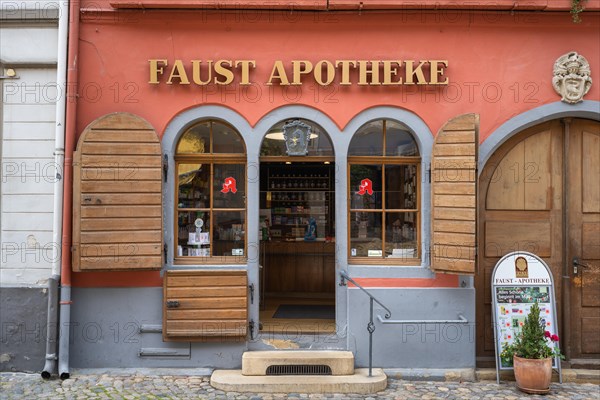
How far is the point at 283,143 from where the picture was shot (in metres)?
6.27

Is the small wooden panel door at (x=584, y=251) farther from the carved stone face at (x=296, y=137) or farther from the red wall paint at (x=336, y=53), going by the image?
the carved stone face at (x=296, y=137)

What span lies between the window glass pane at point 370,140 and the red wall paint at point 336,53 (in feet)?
0.85

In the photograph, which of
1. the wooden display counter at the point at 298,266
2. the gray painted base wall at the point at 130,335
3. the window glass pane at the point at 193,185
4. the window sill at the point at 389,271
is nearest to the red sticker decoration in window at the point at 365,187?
the window sill at the point at 389,271

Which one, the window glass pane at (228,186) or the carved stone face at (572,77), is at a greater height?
the carved stone face at (572,77)

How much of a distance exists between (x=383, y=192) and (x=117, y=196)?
3.21 meters

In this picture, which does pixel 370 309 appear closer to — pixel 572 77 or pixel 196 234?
pixel 196 234

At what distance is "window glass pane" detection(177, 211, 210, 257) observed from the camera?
629 centimetres

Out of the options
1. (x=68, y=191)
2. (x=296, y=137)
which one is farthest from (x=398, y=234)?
(x=68, y=191)

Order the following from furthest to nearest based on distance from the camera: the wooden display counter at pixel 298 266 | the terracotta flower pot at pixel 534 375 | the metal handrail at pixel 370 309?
the wooden display counter at pixel 298 266 → the metal handrail at pixel 370 309 → the terracotta flower pot at pixel 534 375

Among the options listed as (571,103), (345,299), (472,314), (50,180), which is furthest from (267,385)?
(571,103)

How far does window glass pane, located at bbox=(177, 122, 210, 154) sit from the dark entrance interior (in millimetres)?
1378

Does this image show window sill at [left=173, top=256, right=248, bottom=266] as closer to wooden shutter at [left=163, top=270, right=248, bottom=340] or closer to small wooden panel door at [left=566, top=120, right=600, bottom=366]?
wooden shutter at [left=163, top=270, right=248, bottom=340]

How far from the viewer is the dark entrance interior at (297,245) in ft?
25.8

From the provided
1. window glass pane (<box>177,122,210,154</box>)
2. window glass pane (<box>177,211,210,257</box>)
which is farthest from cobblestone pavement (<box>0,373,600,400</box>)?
window glass pane (<box>177,122,210,154</box>)
